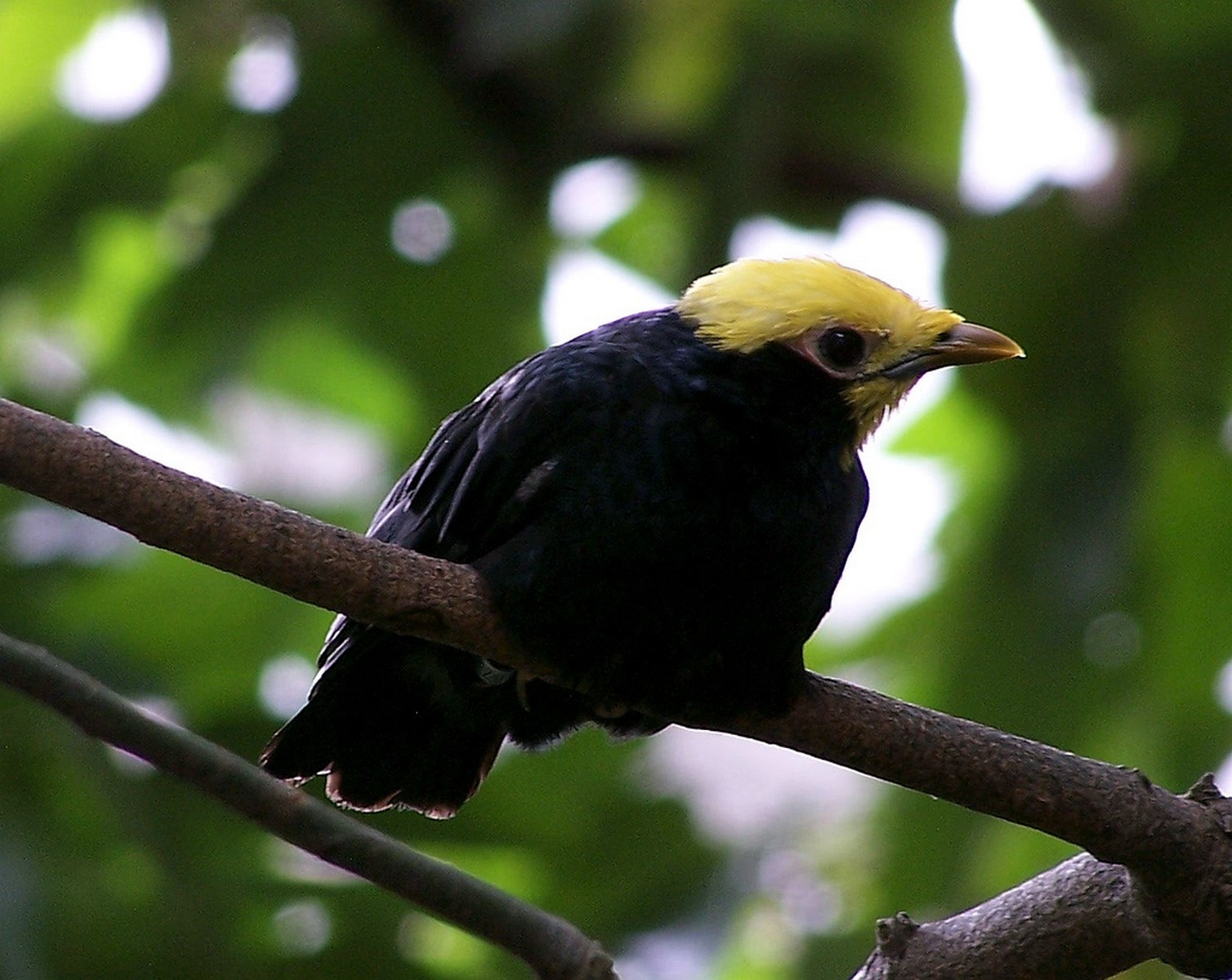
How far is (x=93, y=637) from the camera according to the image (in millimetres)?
5742

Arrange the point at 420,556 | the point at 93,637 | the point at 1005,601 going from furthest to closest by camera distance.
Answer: the point at 1005,601 → the point at 93,637 → the point at 420,556

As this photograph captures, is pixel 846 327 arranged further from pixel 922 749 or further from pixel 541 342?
pixel 541 342

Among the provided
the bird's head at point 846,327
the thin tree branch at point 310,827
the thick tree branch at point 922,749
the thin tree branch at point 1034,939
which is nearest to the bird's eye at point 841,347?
the bird's head at point 846,327

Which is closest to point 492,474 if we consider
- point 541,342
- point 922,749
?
point 922,749

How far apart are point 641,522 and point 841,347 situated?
0.80m

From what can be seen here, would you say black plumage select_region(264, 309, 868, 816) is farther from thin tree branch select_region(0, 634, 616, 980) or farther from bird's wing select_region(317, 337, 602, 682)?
thin tree branch select_region(0, 634, 616, 980)

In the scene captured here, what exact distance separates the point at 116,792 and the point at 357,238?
250 cm

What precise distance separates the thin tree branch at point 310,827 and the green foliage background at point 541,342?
254 cm

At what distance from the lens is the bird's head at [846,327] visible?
12.7 feet

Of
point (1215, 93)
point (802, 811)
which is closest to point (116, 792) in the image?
point (802, 811)

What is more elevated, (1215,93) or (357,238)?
(1215,93)

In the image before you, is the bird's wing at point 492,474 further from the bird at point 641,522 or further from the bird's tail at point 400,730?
the bird's tail at point 400,730

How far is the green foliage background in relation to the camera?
5.61 m

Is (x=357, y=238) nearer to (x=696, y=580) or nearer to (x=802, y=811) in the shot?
(x=802, y=811)
